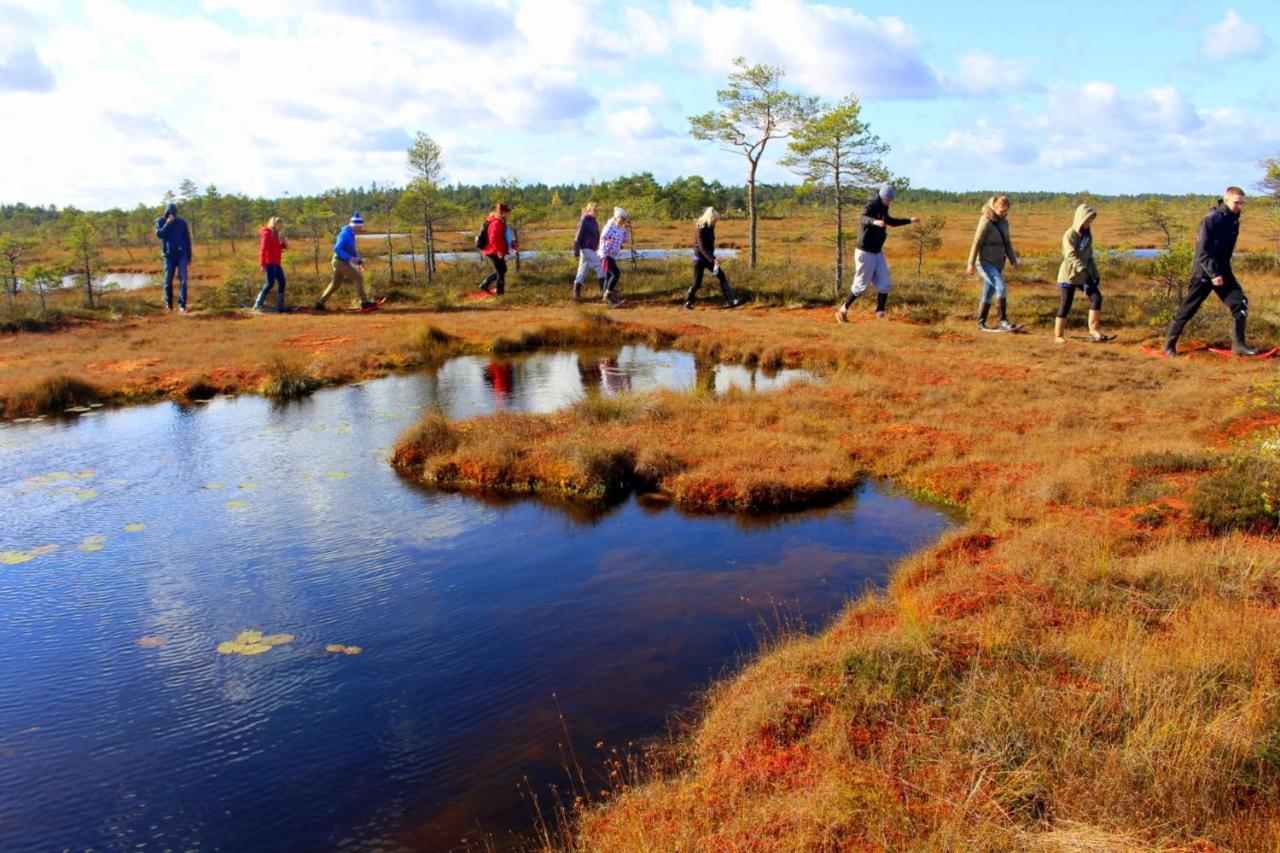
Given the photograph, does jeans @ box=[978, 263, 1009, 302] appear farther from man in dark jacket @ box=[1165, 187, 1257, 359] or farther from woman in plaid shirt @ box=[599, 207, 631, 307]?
woman in plaid shirt @ box=[599, 207, 631, 307]

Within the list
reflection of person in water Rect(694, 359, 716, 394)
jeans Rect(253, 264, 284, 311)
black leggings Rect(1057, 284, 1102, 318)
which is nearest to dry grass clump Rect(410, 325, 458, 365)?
reflection of person in water Rect(694, 359, 716, 394)

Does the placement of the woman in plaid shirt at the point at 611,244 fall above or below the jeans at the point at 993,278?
above

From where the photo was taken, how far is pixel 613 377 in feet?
47.5

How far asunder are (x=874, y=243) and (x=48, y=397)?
13319mm

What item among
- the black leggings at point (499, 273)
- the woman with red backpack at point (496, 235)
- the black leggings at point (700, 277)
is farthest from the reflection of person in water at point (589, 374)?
the black leggings at point (499, 273)

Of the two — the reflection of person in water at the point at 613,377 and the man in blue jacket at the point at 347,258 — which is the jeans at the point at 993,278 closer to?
the reflection of person in water at the point at 613,377

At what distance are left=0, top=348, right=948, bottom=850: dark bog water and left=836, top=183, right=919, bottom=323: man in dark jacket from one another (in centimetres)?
750

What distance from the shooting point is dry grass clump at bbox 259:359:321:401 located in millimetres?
13625

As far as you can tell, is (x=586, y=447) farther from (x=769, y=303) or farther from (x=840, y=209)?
(x=840, y=209)

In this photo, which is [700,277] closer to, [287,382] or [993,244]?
[993,244]

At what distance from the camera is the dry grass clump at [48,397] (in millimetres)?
12718

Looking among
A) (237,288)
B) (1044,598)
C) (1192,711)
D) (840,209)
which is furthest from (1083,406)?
(237,288)

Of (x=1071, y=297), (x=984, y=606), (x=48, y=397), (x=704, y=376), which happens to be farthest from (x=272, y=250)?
(x=984, y=606)

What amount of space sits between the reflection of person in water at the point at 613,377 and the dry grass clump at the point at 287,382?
466 cm
